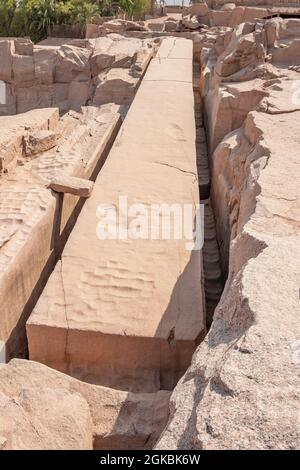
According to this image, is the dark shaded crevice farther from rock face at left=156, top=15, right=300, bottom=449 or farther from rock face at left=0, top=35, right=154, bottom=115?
rock face at left=0, top=35, right=154, bottom=115

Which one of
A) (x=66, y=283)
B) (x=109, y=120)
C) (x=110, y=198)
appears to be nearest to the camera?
(x=66, y=283)

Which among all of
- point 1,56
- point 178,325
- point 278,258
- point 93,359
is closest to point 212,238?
point 178,325

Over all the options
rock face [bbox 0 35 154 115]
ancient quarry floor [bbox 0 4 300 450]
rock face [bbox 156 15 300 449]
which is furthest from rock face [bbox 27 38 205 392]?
rock face [bbox 0 35 154 115]

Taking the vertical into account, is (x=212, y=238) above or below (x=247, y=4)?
below

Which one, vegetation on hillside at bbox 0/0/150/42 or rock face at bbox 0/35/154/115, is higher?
vegetation on hillside at bbox 0/0/150/42

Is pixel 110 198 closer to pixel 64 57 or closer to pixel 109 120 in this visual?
pixel 109 120

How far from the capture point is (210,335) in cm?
226

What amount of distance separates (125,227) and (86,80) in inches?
263

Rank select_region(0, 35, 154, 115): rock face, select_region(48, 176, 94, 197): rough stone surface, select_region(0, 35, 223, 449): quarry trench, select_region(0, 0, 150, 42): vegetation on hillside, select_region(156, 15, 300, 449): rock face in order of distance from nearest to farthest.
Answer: select_region(156, 15, 300, 449): rock face → select_region(0, 35, 223, 449): quarry trench → select_region(48, 176, 94, 197): rough stone surface → select_region(0, 35, 154, 115): rock face → select_region(0, 0, 150, 42): vegetation on hillside
